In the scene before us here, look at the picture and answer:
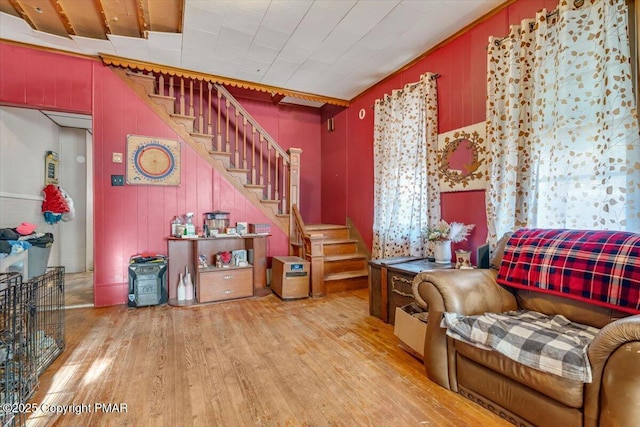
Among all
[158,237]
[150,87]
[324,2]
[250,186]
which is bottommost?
[158,237]

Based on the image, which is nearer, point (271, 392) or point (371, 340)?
point (271, 392)

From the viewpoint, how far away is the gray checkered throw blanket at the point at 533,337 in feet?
4.15

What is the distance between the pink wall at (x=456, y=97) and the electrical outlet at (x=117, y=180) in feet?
10.3

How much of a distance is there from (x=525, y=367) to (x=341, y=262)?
113 inches

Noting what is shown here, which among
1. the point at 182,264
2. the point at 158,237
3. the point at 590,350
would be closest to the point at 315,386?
the point at 590,350

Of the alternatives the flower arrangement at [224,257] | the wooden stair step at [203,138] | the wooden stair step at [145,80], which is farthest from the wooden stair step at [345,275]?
the wooden stair step at [145,80]

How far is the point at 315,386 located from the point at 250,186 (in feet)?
Result: 9.51

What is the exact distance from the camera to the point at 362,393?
1767mm

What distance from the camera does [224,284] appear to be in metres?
3.61

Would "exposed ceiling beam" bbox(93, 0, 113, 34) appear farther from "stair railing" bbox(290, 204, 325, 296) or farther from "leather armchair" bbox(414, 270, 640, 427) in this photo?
"leather armchair" bbox(414, 270, 640, 427)

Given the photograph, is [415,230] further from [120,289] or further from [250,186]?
[120,289]

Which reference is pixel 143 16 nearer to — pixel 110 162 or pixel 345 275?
pixel 110 162

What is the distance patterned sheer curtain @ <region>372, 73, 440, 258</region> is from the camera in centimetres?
321

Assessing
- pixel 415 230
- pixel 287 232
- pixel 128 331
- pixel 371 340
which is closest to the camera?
pixel 371 340
